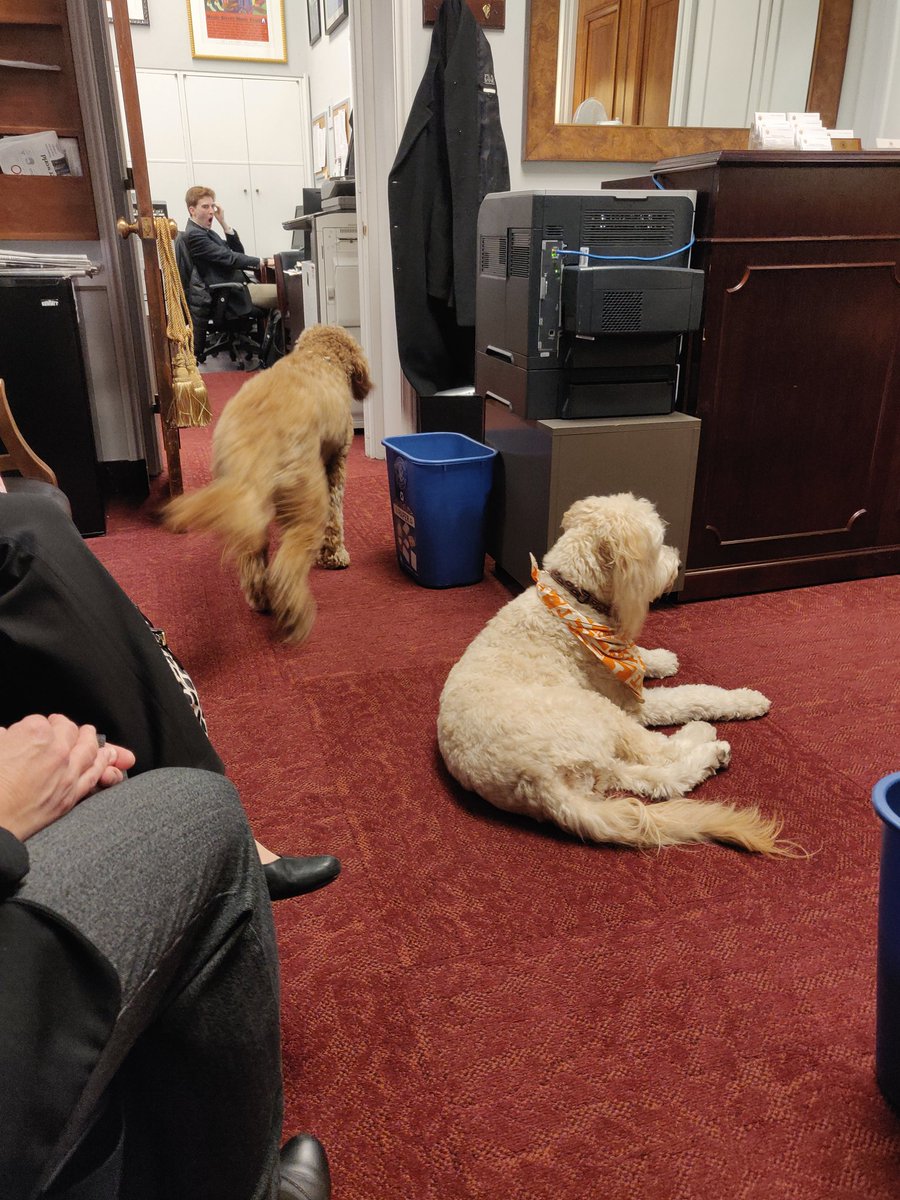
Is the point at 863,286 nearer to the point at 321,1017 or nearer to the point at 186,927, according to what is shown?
the point at 321,1017

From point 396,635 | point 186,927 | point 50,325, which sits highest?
point 50,325

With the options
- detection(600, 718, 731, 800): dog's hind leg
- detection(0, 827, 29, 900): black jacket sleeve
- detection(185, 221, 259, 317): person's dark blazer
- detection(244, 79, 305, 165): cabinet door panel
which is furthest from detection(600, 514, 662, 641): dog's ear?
detection(244, 79, 305, 165): cabinet door panel

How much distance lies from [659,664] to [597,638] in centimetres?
50

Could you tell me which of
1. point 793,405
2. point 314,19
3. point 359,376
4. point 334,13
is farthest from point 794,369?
point 314,19

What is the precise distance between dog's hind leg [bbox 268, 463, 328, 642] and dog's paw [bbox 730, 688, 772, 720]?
106 centimetres

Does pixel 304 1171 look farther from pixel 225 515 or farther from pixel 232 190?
pixel 232 190

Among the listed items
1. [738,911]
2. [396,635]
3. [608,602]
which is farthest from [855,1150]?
[396,635]

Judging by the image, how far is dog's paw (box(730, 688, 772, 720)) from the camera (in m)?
2.05

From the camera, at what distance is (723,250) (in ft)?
7.78

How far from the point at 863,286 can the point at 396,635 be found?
1726 millimetres

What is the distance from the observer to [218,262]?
22.1 feet

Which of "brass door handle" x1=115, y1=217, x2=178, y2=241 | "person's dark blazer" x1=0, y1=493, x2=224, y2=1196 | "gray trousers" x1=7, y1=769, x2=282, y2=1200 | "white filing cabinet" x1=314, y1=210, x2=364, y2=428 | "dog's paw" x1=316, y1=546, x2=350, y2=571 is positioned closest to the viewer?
"person's dark blazer" x1=0, y1=493, x2=224, y2=1196

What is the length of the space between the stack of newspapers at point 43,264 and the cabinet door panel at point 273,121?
601 centimetres

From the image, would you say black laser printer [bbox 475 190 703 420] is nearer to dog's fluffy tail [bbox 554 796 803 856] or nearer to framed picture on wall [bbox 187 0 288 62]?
dog's fluffy tail [bbox 554 796 803 856]
